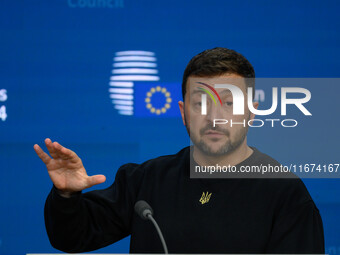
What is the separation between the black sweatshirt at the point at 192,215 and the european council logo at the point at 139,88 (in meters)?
0.62

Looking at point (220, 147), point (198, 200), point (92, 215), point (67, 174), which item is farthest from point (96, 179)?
point (220, 147)

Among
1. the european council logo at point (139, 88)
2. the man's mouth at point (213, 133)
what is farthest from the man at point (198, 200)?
the european council logo at point (139, 88)

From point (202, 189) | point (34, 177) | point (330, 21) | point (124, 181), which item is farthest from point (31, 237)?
point (330, 21)

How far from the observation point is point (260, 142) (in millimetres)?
2279

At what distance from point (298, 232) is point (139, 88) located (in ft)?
3.86

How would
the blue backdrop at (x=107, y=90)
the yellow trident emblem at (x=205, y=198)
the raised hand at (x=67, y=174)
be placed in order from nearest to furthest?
the raised hand at (x=67, y=174)
the yellow trident emblem at (x=205, y=198)
the blue backdrop at (x=107, y=90)

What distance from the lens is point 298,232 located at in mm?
1437

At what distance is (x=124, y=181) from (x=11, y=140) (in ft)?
2.85

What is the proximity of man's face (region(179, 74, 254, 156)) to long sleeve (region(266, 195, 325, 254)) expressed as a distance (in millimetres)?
335

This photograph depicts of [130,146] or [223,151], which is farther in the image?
[130,146]

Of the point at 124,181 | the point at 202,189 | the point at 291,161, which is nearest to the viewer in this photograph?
the point at 202,189

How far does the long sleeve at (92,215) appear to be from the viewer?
150 centimetres

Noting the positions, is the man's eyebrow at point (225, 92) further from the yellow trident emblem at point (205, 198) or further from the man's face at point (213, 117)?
the yellow trident emblem at point (205, 198)

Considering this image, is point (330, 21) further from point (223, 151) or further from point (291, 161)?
point (223, 151)
